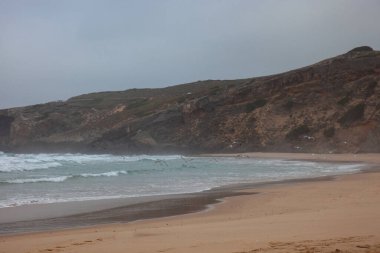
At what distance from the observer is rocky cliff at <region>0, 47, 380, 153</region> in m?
47.7

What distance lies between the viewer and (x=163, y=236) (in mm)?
8211

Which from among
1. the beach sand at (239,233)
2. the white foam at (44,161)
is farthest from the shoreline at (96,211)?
the white foam at (44,161)

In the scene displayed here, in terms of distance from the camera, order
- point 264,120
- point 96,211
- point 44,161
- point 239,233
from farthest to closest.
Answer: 1. point 264,120
2. point 44,161
3. point 96,211
4. point 239,233

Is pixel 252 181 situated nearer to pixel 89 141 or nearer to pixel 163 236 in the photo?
pixel 163 236

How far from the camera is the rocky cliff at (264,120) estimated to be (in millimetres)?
47719

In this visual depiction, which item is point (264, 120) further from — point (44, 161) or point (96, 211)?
point (96, 211)

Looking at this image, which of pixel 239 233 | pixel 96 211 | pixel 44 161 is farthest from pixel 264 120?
pixel 239 233

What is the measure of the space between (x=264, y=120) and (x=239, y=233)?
4645 cm

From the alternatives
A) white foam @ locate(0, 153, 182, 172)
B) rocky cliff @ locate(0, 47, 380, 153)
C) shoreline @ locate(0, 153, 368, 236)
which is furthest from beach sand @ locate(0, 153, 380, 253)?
rocky cliff @ locate(0, 47, 380, 153)

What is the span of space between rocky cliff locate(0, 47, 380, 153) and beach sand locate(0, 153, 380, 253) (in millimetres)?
34205

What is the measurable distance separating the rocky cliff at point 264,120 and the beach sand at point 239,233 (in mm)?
34205

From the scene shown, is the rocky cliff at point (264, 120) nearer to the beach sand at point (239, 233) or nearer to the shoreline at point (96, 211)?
the shoreline at point (96, 211)

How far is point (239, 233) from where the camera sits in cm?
803

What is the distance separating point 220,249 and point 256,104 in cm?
5010
